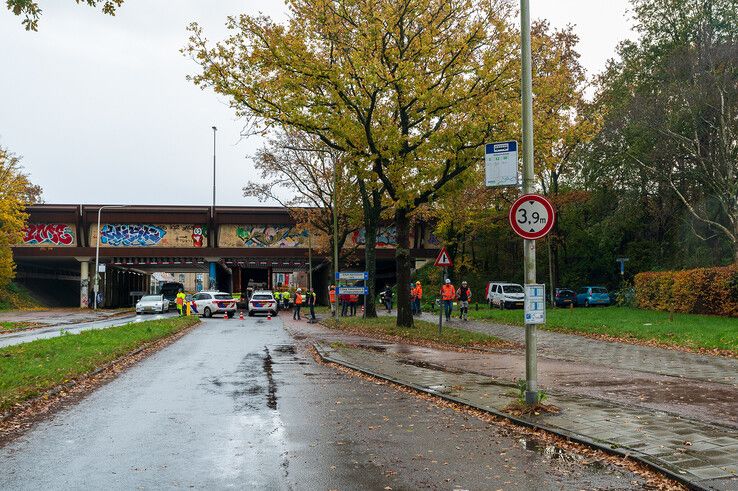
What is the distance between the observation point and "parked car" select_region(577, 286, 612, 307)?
44500mm

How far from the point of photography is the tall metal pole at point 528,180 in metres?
8.44

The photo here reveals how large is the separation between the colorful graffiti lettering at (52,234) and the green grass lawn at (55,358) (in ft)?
112

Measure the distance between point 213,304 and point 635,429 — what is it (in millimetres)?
33655

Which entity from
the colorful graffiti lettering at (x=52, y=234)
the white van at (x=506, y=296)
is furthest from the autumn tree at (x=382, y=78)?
the colorful graffiti lettering at (x=52, y=234)

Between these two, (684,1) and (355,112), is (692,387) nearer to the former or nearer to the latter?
(355,112)

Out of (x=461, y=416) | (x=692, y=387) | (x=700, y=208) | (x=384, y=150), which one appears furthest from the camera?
(x=700, y=208)

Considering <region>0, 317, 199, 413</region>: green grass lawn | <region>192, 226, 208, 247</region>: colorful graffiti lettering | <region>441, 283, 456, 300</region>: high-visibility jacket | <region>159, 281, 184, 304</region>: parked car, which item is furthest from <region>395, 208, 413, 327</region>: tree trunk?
<region>159, 281, 184, 304</region>: parked car

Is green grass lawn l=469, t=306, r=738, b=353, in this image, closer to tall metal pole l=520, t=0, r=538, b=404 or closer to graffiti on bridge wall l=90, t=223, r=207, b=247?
tall metal pole l=520, t=0, r=538, b=404

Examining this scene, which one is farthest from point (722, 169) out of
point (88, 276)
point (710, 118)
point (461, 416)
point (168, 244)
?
point (88, 276)

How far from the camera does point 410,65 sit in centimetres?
1911

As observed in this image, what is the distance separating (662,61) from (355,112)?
22.4 m

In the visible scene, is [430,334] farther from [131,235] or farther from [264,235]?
[131,235]

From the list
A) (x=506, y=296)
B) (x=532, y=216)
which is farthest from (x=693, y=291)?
(x=532, y=216)

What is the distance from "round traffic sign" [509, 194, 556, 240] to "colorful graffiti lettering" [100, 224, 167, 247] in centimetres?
4836
